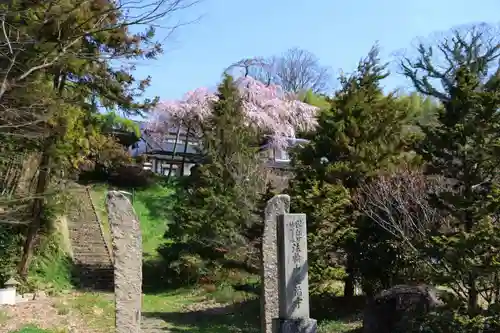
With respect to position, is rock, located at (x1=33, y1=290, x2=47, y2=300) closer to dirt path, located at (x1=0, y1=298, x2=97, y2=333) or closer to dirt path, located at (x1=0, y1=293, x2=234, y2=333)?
dirt path, located at (x1=0, y1=293, x2=234, y2=333)

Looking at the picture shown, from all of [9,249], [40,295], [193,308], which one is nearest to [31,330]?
[40,295]

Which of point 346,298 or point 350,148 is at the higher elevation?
point 350,148

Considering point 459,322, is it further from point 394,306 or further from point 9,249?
point 9,249

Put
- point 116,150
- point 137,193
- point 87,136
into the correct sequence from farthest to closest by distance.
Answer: point 137,193, point 116,150, point 87,136

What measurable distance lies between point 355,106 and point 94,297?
9.11 m

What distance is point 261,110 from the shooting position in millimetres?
29094

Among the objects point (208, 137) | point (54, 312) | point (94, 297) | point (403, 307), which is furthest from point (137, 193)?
point (403, 307)

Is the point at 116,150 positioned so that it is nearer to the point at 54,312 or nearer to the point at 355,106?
the point at 54,312

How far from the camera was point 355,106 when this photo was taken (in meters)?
15.1

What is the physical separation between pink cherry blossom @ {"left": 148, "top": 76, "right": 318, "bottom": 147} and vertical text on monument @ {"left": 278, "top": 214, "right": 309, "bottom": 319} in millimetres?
19133

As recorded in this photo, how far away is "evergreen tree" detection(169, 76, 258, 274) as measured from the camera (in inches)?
716

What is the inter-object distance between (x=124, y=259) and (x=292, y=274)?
2.62 metres

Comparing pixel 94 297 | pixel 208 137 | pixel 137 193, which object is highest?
pixel 208 137

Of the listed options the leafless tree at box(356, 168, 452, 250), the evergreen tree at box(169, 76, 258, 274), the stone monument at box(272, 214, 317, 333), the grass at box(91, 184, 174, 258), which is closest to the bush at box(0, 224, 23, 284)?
the evergreen tree at box(169, 76, 258, 274)
